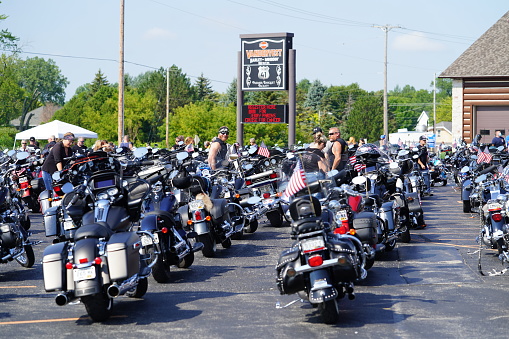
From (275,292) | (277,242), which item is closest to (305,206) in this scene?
(275,292)

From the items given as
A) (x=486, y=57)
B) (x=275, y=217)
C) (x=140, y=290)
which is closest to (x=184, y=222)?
(x=140, y=290)

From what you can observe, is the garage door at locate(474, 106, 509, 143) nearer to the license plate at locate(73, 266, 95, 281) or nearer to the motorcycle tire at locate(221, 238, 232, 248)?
the motorcycle tire at locate(221, 238, 232, 248)

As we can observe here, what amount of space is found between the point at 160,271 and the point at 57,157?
Answer: 29.0 feet

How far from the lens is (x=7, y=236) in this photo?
35.1 ft

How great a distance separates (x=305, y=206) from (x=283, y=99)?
90.8m

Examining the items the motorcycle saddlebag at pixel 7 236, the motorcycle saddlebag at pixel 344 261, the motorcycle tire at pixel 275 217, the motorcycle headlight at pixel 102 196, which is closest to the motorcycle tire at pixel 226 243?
the motorcycle tire at pixel 275 217

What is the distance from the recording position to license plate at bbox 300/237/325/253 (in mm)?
7504

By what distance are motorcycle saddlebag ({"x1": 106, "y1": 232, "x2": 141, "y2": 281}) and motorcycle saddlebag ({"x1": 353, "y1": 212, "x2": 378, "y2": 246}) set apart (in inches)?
121

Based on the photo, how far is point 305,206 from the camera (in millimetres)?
7867

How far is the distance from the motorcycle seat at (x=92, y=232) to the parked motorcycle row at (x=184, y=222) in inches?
0.6

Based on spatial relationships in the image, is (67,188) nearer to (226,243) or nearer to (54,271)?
(54,271)

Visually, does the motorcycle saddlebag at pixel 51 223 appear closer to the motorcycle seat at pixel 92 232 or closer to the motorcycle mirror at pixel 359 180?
the motorcycle seat at pixel 92 232

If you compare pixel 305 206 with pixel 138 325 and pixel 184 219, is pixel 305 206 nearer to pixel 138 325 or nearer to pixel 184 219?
pixel 138 325

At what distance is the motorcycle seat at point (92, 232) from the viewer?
310 inches
